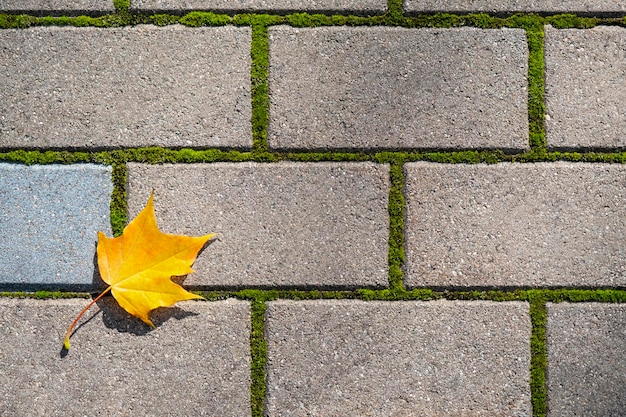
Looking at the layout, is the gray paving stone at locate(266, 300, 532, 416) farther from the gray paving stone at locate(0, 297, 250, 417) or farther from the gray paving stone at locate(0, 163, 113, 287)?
the gray paving stone at locate(0, 163, 113, 287)

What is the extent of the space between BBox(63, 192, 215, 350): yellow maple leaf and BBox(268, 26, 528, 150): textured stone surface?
431mm

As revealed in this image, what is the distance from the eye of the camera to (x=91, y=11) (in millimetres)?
1750

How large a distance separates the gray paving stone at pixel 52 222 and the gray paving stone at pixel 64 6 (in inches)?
19.0

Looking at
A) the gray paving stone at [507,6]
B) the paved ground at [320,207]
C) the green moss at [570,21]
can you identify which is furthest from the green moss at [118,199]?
the green moss at [570,21]

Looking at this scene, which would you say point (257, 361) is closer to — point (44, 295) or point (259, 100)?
point (44, 295)

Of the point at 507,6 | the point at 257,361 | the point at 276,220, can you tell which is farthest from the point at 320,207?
the point at 507,6

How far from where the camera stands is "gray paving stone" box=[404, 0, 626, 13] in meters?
1.75

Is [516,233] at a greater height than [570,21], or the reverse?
[570,21]

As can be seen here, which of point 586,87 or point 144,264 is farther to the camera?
point 586,87

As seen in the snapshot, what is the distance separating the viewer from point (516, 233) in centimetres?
171

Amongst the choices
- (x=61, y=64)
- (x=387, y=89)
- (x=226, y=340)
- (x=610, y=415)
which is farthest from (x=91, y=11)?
(x=610, y=415)

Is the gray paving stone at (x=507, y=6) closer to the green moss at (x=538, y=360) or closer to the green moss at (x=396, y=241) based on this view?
the green moss at (x=396, y=241)

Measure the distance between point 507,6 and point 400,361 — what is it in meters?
1.13

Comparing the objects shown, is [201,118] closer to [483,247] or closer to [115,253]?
[115,253]
